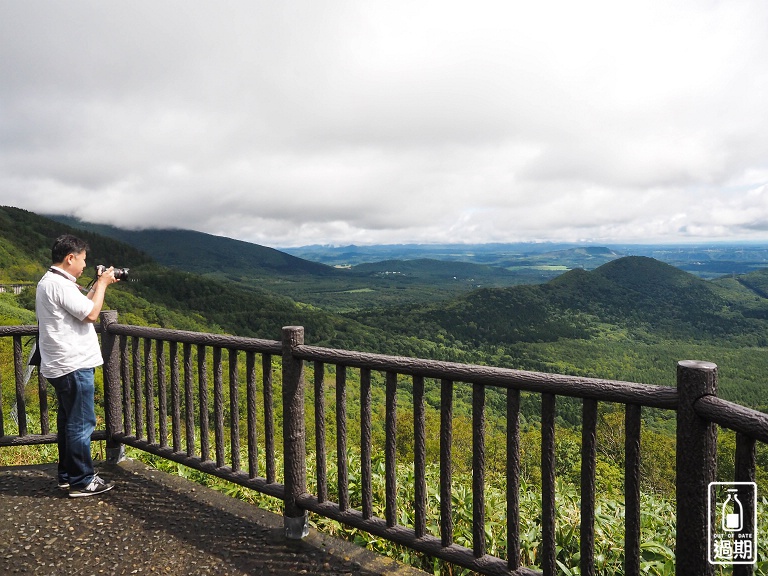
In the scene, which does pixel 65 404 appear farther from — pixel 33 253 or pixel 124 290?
pixel 33 253

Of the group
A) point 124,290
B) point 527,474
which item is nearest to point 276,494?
point 527,474

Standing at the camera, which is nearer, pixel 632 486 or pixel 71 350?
pixel 632 486

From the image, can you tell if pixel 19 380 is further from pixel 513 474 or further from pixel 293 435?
pixel 513 474

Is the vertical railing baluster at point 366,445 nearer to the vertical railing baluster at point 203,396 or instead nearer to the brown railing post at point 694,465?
the vertical railing baluster at point 203,396

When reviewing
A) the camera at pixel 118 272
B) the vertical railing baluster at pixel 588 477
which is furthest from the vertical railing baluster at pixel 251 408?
the vertical railing baluster at pixel 588 477

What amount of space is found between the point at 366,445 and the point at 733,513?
178 cm

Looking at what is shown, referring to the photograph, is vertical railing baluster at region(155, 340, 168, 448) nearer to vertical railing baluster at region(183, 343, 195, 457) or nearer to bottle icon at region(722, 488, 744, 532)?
vertical railing baluster at region(183, 343, 195, 457)

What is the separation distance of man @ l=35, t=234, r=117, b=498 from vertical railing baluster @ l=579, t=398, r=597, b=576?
10.1 feet

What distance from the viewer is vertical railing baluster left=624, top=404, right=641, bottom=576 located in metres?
2.04

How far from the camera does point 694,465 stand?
6.32 ft

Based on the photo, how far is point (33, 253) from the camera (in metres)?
104

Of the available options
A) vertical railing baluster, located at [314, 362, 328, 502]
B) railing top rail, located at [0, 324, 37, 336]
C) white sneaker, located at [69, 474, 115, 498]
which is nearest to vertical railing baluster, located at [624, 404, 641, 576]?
vertical railing baluster, located at [314, 362, 328, 502]

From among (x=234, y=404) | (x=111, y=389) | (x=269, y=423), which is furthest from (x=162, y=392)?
(x=269, y=423)

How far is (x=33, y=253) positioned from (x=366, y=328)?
7327 cm
